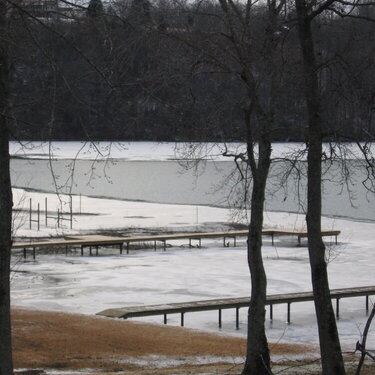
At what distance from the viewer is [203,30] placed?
37.7 feet

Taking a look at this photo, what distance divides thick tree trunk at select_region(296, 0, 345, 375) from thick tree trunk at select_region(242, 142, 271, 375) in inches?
68.1

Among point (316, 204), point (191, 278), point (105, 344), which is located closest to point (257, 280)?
point (316, 204)

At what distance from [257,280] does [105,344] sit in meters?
3.22

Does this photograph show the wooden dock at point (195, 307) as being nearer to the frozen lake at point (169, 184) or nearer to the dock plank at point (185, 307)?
the dock plank at point (185, 307)

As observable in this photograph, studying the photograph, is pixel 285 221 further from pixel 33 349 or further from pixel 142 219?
pixel 33 349

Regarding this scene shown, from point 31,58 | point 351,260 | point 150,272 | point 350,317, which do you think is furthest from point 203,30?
point 351,260

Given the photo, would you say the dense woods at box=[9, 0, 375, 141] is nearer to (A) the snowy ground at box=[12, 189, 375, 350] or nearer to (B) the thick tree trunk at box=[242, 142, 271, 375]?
(B) the thick tree trunk at box=[242, 142, 271, 375]

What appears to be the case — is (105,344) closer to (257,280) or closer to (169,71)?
(257,280)

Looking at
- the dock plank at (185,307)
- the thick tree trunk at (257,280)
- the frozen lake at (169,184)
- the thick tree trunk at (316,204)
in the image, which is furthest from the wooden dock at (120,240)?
the thick tree trunk at (316,204)

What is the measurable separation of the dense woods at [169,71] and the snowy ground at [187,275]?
1151mm

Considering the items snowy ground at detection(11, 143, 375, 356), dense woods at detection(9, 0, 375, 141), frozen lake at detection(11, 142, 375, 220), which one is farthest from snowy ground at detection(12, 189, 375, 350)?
dense woods at detection(9, 0, 375, 141)

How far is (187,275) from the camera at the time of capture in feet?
72.4

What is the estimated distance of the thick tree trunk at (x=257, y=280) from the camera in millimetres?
11469

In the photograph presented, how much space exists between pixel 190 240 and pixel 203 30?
18.5 meters
